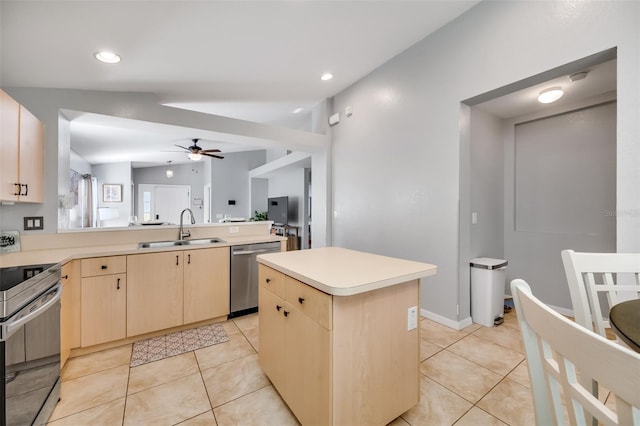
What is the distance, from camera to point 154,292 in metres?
2.42

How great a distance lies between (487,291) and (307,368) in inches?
85.5

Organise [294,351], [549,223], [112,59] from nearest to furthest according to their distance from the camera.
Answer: [294,351]
[112,59]
[549,223]

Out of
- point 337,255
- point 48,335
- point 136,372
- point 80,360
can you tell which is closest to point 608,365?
point 337,255

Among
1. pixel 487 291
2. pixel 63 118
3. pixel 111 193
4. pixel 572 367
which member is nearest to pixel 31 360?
pixel 572 367

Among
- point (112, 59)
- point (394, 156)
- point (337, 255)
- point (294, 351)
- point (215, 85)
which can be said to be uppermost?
point (215, 85)

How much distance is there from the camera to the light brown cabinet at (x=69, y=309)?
1.93 meters

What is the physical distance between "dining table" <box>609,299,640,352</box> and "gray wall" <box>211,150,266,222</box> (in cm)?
A: 782

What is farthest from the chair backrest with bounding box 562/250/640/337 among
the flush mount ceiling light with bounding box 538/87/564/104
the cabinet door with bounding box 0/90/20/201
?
the cabinet door with bounding box 0/90/20/201

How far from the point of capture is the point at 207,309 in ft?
8.80

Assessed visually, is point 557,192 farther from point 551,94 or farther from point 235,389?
point 235,389

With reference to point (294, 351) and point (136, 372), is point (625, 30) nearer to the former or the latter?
point (294, 351)

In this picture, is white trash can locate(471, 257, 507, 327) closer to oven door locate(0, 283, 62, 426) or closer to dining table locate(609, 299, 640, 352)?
dining table locate(609, 299, 640, 352)

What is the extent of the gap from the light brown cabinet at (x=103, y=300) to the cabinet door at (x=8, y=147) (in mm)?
687

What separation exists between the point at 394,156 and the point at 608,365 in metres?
3.00
